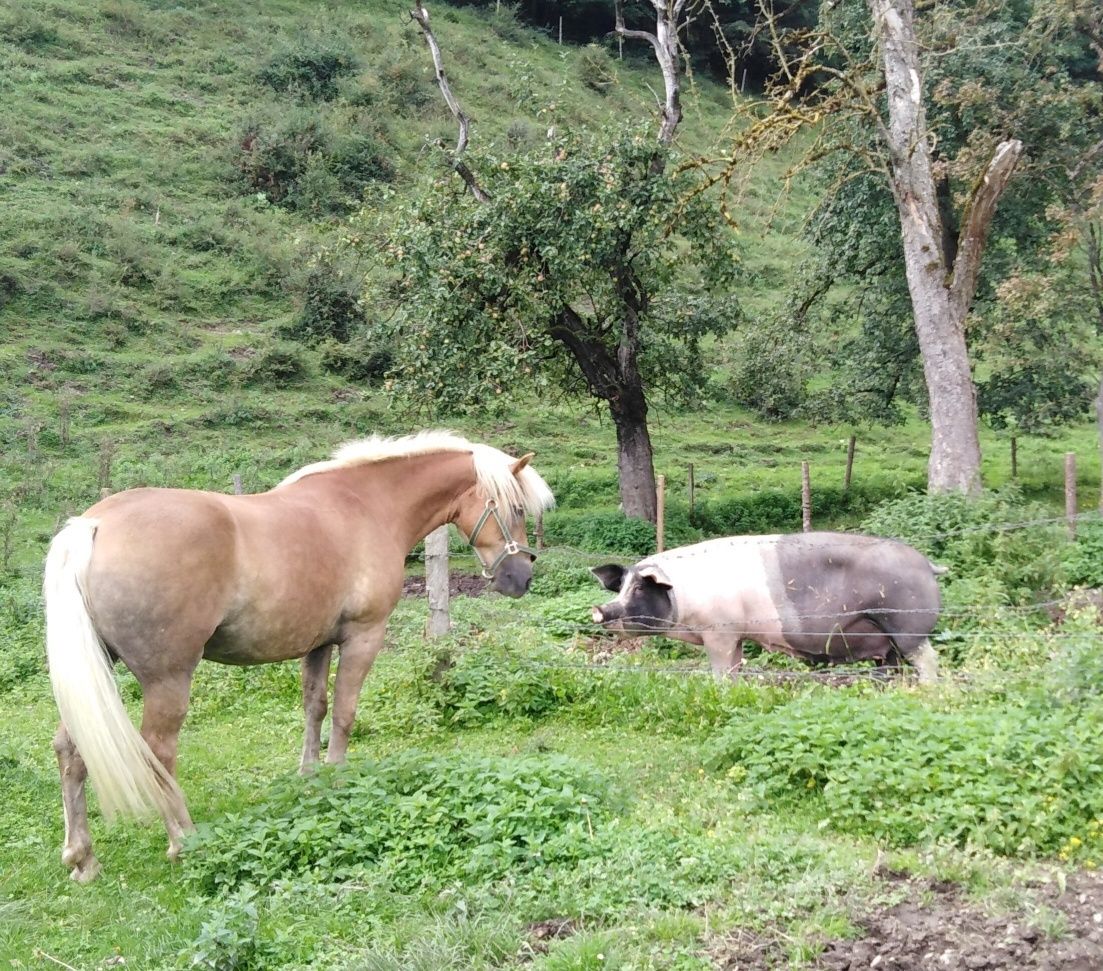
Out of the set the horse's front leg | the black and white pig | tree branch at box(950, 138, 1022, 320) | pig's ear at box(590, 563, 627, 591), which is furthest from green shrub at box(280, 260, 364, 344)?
the horse's front leg

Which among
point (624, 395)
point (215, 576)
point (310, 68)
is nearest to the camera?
point (215, 576)

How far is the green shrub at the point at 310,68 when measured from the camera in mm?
41094

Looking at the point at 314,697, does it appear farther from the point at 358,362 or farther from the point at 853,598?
the point at 358,362

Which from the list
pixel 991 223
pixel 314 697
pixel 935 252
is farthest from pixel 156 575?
pixel 991 223

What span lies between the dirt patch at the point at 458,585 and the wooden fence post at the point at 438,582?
6.38m

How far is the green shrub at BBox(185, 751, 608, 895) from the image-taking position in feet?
16.2

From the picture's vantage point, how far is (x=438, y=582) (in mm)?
9195

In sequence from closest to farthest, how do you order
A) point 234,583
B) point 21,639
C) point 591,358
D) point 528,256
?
point 234,583 → point 21,639 → point 528,256 → point 591,358

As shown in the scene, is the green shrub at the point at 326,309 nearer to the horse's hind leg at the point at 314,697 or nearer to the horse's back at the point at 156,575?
the horse's hind leg at the point at 314,697

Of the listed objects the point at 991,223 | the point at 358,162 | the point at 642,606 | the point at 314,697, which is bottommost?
the point at 314,697

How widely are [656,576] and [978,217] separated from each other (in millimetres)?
7743

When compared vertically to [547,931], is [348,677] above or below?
above

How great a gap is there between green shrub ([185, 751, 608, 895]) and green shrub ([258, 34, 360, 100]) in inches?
1553

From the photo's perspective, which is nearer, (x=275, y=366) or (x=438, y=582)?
(x=438, y=582)
